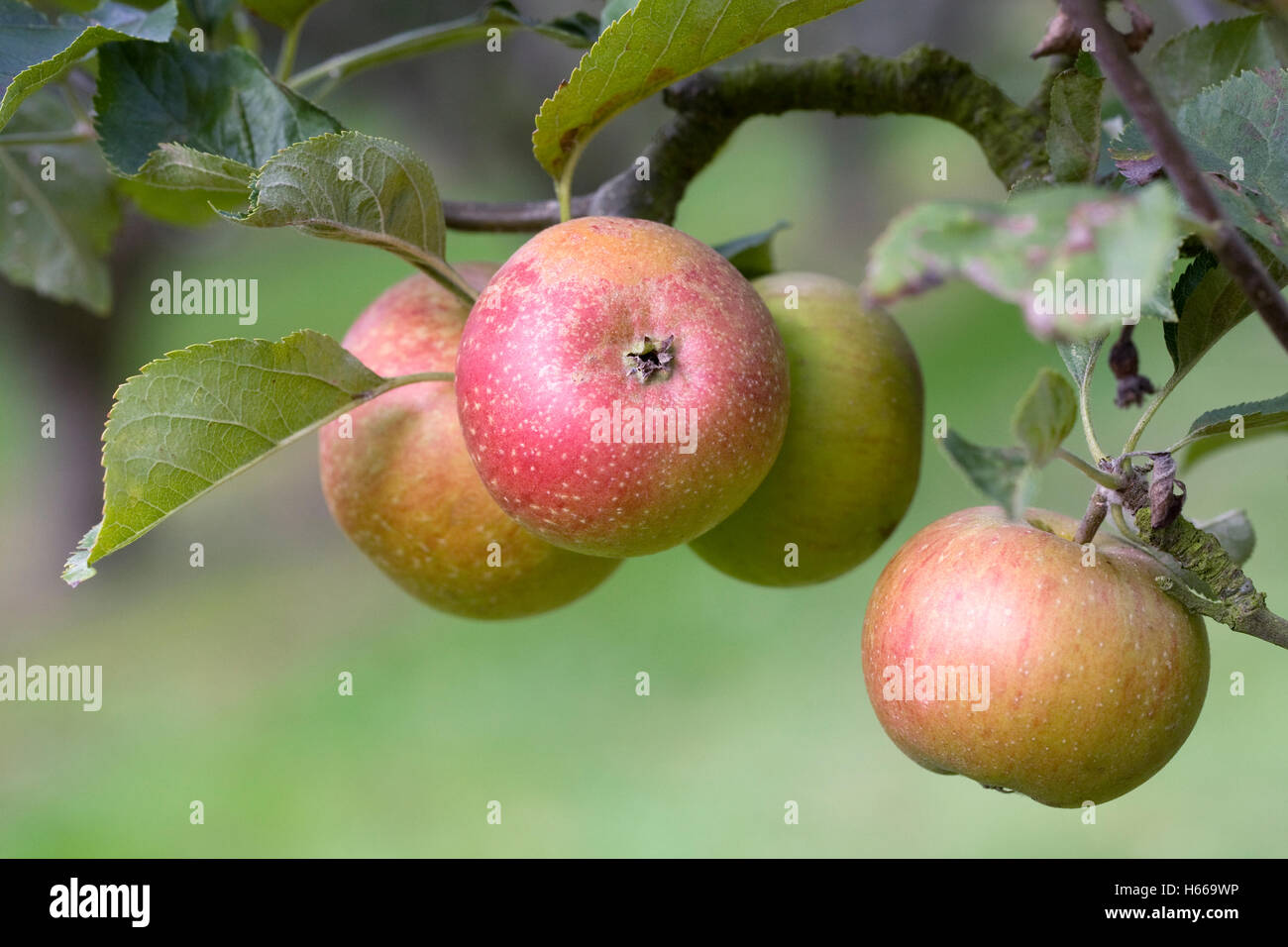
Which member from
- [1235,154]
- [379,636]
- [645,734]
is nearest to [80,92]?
[1235,154]

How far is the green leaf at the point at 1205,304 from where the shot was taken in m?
0.58

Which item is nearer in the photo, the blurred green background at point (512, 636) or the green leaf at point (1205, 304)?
the green leaf at point (1205, 304)

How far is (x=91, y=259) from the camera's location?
109 cm

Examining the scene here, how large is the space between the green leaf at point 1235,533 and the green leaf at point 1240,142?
0.22m

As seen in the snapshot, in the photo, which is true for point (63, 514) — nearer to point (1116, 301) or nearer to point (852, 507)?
point (852, 507)

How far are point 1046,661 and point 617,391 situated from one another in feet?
0.80

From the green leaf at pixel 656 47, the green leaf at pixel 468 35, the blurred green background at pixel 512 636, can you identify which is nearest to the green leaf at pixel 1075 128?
the green leaf at pixel 656 47

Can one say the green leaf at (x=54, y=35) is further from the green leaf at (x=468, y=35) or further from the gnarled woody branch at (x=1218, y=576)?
the gnarled woody branch at (x=1218, y=576)

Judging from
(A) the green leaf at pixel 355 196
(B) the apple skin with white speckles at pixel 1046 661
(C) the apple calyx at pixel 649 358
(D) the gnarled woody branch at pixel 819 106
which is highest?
(D) the gnarled woody branch at pixel 819 106

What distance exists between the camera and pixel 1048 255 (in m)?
0.37

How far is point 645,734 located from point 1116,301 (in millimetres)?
2047

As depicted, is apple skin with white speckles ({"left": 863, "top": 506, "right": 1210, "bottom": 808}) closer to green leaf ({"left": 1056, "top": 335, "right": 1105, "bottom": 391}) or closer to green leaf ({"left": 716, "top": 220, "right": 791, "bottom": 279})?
green leaf ({"left": 1056, "top": 335, "right": 1105, "bottom": 391})

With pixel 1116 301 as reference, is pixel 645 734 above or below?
below

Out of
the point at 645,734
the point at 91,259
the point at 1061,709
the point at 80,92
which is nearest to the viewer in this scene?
the point at 1061,709
